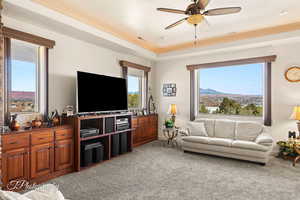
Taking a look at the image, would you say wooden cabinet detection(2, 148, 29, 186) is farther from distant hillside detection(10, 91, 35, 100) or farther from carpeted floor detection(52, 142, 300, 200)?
distant hillside detection(10, 91, 35, 100)

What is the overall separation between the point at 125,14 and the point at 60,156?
282 cm

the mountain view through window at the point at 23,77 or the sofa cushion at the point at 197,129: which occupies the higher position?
the mountain view through window at the point at 23,77

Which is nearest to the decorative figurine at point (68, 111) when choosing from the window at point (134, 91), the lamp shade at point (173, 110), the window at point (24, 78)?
the window at point (24, 78)

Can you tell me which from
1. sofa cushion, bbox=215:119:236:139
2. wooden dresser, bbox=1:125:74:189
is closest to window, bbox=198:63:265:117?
sofa cushion, bbox=215:119:236:139

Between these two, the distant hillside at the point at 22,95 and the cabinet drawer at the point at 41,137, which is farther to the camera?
the distant hillside at the point at 22,95

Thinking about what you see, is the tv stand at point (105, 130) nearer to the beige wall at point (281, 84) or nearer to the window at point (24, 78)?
the window at point (24, 78)

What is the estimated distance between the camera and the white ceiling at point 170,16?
119 inches

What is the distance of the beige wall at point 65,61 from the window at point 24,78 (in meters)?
0.21

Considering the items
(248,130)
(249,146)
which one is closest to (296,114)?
(248,130)

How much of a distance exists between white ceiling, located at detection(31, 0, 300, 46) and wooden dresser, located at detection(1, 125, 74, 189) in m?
2.18

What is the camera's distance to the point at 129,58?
5.27 metres

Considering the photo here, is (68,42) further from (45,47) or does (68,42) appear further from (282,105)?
(282,105)

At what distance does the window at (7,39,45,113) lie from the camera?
299 centimetres

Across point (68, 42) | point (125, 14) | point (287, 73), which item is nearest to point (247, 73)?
point (287, 73)
